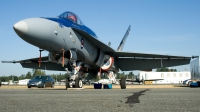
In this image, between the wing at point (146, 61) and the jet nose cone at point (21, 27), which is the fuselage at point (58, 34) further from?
the wing at point (146, 61)

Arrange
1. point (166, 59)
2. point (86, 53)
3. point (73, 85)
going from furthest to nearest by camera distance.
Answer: point (166, 59), point (86, 53), point (73, 85)

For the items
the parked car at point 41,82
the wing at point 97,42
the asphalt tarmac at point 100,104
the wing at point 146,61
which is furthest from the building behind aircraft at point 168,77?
the asphalt tarmac at point 100,104

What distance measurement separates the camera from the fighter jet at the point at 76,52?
12.2 m

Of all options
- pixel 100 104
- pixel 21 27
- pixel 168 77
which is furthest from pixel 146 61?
pixel 168 77

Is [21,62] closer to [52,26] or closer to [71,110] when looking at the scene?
[52,26]

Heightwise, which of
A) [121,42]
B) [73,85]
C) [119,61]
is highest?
[121,42]

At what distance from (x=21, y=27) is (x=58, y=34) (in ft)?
7.33

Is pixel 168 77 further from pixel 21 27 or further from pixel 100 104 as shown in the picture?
pixel 100 104

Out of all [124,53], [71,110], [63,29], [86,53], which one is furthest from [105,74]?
[71,110]

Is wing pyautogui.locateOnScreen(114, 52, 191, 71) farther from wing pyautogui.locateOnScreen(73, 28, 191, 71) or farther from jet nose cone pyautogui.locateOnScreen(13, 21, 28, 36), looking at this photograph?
jet nose cone pyautogui.locateOnScreen(13, 21, 28, 36)

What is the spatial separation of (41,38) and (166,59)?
11310 mm

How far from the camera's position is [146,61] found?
2134cm

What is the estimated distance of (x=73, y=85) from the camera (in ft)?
50.2

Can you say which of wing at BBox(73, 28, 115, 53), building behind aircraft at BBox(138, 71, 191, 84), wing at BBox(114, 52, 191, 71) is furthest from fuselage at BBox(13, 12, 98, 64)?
building behind aircraft at BBox(138, 71, 191, 84)
